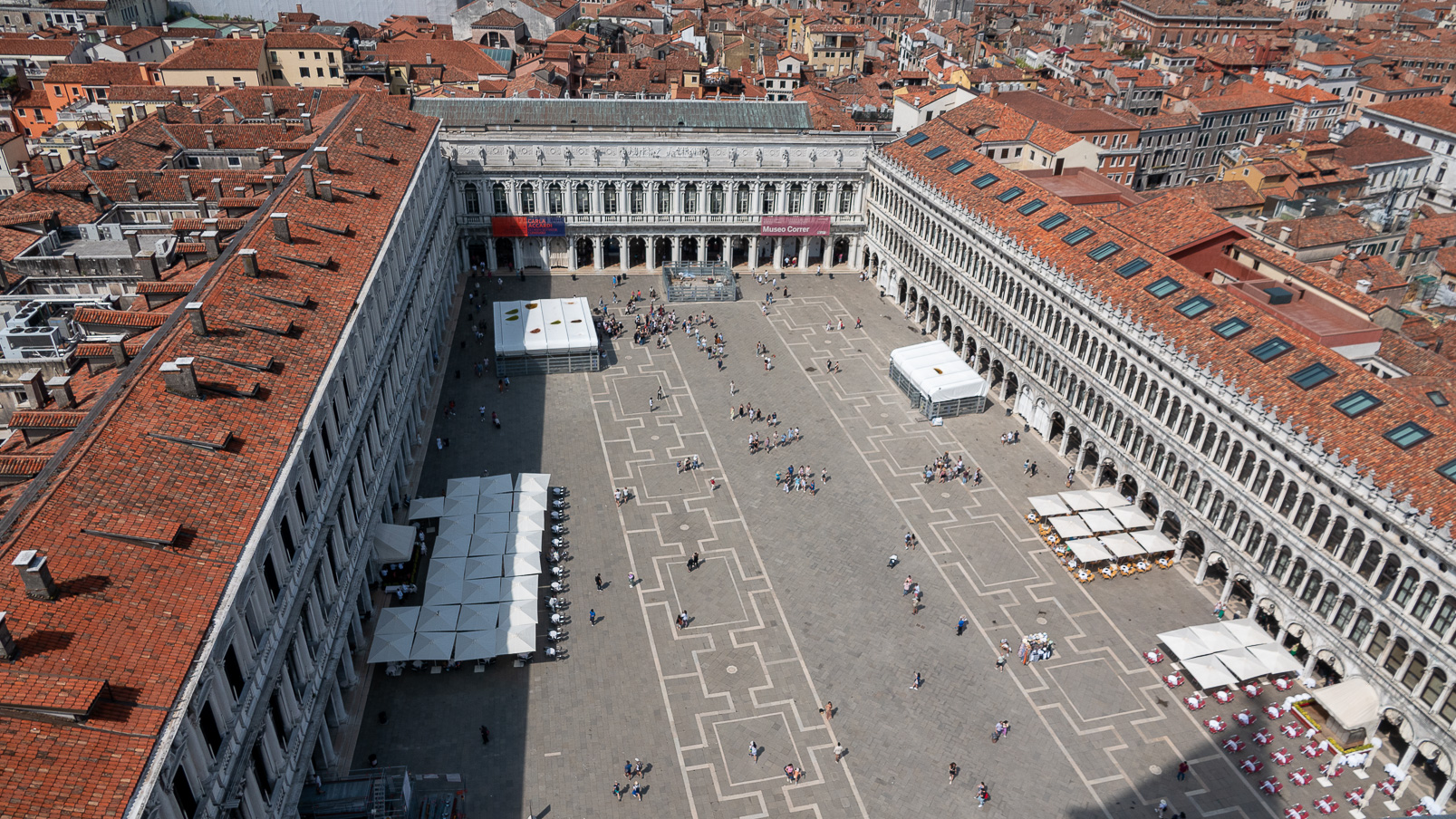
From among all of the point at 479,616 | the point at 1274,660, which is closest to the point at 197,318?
the point at 479,616

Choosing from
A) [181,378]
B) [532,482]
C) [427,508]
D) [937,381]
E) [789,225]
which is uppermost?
[181,378]

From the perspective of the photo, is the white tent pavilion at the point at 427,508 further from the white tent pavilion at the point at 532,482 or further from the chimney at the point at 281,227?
the chimney at the point at 281,227

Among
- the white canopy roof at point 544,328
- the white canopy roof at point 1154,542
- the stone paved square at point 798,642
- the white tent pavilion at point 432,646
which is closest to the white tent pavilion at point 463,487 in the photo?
the stone paved square at point 798,642

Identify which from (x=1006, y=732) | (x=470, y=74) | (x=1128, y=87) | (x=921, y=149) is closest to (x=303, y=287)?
(x=1006, y=732)

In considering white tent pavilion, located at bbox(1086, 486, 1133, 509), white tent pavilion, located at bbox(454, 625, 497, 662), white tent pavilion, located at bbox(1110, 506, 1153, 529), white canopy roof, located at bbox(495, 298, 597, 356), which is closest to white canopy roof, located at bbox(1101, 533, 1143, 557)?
white tent pavilion, located at bbox(1110, 506, 1153, 529)

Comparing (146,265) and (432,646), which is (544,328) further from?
(432,646)

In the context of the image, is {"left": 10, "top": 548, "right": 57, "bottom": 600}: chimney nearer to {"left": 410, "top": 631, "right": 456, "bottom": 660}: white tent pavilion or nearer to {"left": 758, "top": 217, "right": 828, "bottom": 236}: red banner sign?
{"left": 410, "top": 631, "right": 456, "bottom": 660}: white tent pavilion
